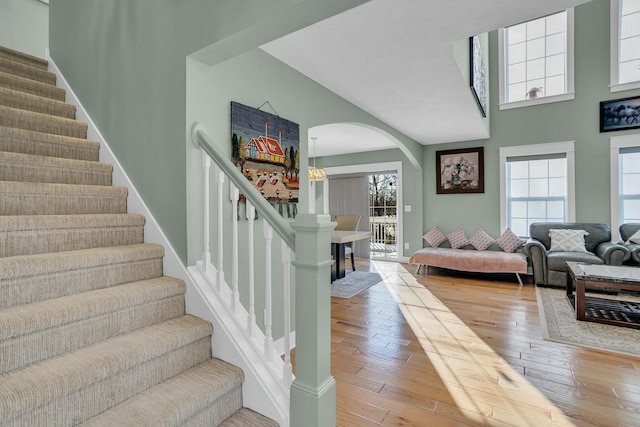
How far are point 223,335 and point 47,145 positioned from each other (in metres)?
1.67

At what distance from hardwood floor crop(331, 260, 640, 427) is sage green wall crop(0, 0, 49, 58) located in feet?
15.9

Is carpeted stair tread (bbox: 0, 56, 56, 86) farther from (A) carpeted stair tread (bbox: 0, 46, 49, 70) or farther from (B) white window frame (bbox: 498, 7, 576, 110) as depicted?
(B) white window frame (bbox: 498, 7, 576, 110)

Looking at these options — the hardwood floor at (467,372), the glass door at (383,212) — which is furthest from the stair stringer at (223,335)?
the glass door at (383,212)

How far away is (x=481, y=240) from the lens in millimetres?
5672

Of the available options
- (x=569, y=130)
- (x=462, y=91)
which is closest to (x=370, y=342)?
(x=462, y=91)

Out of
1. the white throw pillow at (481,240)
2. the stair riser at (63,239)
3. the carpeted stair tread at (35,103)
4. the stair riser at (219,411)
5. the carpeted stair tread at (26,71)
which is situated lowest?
the stair riser at (219,411)

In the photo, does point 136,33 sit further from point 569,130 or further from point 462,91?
point 569,130

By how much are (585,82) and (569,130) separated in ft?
2.45

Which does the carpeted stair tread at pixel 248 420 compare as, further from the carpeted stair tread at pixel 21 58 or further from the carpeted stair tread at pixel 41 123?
the carpeted stair tread at pixel 21 58

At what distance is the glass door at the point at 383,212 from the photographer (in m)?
7.69

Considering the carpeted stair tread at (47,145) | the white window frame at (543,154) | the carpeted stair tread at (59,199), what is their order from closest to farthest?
1. the carpeted stair tread at (59,199)
2. the carpeted stair tread at (47,145)
3. the white window frame at (543,154)

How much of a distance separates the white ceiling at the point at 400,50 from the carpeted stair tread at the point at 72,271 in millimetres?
1702

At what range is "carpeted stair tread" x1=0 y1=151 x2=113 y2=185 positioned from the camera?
1.75 meters

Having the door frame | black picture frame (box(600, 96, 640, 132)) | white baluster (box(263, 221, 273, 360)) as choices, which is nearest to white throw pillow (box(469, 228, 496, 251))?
the door frame
